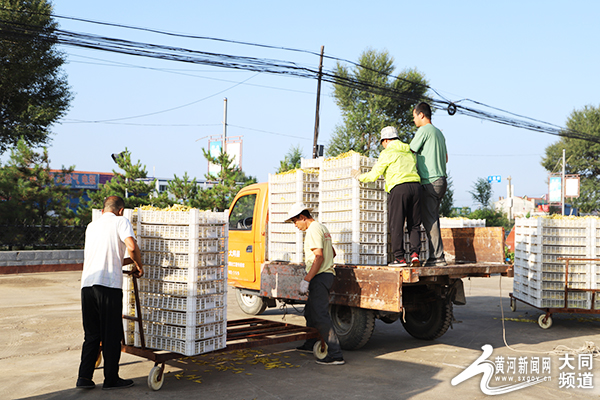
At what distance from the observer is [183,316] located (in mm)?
5367

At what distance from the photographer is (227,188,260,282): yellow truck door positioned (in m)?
9.16

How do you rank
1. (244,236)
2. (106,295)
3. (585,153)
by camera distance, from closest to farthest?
(106,295)
(244,236)
(585,153)

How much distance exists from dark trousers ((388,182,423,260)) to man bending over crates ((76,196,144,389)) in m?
3.27

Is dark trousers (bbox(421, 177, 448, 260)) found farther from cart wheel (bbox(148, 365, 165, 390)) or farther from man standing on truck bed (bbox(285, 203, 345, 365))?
cart wheel (bbox(148, 365, 165, 390))

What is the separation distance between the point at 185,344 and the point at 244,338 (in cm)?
110

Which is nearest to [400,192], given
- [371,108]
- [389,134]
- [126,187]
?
[389,134]

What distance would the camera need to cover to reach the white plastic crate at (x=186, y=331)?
5312mm

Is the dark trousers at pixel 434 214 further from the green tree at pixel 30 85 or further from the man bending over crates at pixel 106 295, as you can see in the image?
the green tree at pixel 30 85

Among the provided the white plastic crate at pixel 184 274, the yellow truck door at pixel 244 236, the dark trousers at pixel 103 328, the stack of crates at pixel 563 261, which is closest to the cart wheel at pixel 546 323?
the stack of crates at pixel 563 261

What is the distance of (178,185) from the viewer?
64.4ft

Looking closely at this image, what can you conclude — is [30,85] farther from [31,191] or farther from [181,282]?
[181,282]

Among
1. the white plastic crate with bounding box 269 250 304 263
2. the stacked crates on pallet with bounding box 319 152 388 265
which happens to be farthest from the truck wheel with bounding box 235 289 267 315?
the stacked crates on pallet with bounding box 319 152 388 265

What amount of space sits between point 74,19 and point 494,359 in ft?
41.3

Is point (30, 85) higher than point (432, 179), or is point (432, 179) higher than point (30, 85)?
point (30, 85)
